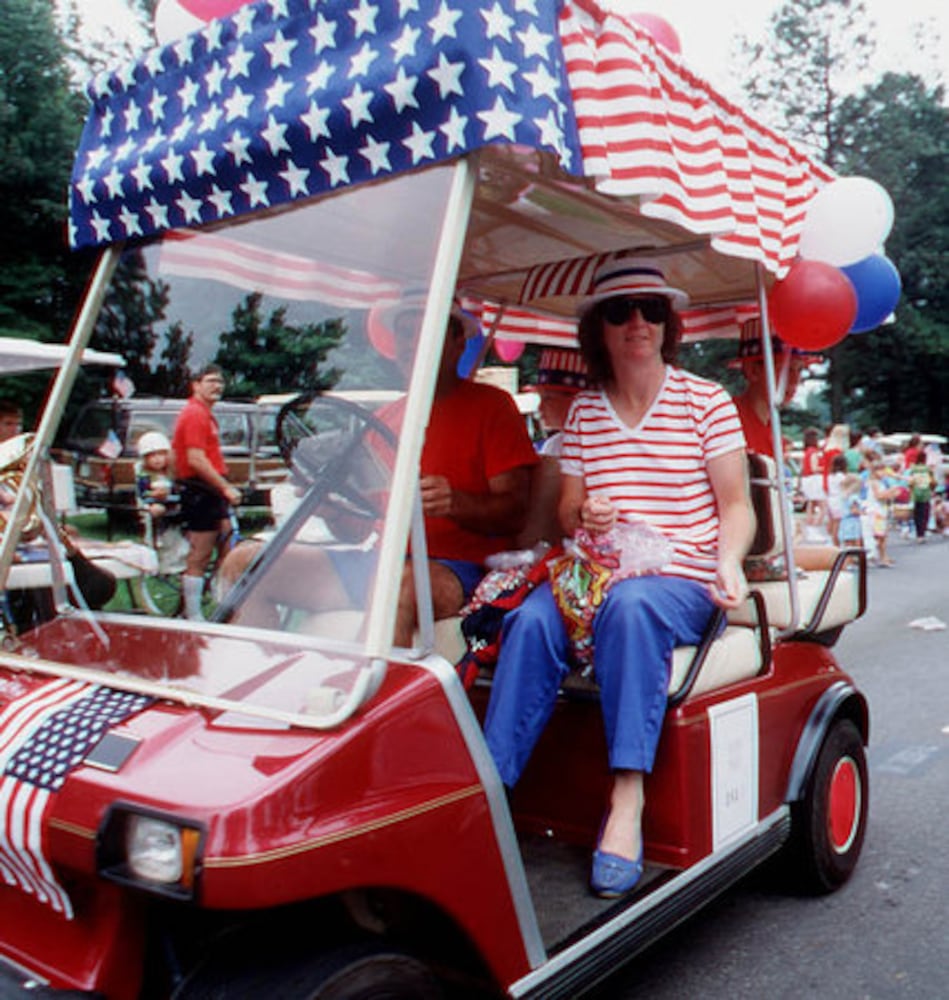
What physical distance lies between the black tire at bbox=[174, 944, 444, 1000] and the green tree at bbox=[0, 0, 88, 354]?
16.1 meters

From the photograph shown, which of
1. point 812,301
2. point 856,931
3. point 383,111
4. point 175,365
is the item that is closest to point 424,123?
point 383,111

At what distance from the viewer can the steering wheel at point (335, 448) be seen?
224 cm

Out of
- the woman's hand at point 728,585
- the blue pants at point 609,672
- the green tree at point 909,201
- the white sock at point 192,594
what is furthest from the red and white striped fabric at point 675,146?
the green tree at point 909,201

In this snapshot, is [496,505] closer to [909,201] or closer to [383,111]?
[383,111]

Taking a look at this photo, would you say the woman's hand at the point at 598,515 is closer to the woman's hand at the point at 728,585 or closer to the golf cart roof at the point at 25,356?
the woman's hand at the point at 728,585

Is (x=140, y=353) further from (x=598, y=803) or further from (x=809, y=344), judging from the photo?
(x=809, y=344)

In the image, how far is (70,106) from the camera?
67.4 feet

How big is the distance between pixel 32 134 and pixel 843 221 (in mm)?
19125

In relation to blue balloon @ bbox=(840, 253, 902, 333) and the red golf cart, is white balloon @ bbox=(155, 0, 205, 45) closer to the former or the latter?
the red golf cart

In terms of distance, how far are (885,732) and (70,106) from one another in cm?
2031

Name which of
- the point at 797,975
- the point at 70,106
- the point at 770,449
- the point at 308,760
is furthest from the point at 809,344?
the point at 70,106

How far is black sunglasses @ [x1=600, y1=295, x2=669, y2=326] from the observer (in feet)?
10.00

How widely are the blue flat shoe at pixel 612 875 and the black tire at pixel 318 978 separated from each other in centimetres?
73

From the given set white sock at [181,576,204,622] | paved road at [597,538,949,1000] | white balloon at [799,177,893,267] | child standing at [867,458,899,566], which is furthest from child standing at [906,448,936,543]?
white sock at [181,576,204,622]
